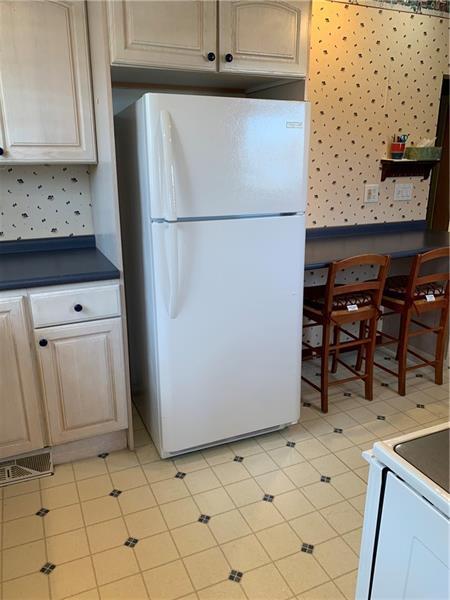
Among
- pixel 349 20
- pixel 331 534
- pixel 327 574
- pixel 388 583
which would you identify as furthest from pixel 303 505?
pixel 349 20

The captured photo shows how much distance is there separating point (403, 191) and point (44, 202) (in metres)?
2.44

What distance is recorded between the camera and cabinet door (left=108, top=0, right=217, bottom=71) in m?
1.76

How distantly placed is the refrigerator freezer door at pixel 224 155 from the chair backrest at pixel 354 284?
43 centimetres

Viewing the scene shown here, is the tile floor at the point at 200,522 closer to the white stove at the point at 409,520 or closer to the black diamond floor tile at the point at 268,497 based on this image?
the black diamond floor tile at the point at 268,497

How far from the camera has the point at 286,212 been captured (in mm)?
2092

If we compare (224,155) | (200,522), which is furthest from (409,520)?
(224,155)

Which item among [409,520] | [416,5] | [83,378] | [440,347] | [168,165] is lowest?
[440,347]

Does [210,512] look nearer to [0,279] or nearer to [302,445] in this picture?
[302,445]

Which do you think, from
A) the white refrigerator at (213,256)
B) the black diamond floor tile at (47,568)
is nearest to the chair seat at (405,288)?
the white refrigerator at (213,256)

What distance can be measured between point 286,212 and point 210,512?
4.43ft

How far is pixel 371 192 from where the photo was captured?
3.19 m

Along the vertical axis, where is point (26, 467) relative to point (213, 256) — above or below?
below

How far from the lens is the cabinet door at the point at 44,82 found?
1.90 metres

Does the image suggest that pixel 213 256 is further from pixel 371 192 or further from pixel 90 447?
pixel 371 192
